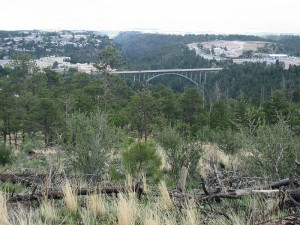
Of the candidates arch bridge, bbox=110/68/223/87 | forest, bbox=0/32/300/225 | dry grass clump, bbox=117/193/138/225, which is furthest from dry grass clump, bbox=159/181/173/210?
Result: arch bridge, bbox=110/68/223/87

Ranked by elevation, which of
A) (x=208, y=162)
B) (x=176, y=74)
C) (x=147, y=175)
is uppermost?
(x=208, y=162)

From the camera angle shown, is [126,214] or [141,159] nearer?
[126,214]

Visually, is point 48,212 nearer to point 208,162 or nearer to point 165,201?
point 165,201

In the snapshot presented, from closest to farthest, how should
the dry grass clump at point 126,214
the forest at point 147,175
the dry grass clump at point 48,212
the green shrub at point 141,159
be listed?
1. the dry grass clump at point 126,214
2. the forest at point 147,175
3. the dry grass clump at point 48,212
4. the green shrub at point 141,159

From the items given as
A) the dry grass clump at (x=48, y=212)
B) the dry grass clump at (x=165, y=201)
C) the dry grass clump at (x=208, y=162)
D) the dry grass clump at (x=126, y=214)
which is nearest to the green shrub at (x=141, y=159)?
the dry grass clump at (x=208, y=162)

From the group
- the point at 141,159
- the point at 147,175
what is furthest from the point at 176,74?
the point at 147,175

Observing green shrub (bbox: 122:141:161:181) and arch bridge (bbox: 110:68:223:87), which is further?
arch bridge (bbox: 110:68:223:87)

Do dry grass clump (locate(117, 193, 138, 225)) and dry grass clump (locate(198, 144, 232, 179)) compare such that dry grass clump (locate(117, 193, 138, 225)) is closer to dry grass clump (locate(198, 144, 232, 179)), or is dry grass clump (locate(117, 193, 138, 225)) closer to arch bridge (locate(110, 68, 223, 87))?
dry grass clump (locate(198, 144, 232, 179))

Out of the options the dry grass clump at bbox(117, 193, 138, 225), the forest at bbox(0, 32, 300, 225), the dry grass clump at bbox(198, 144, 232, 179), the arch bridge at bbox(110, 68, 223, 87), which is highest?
the dry grass clump at bbox(117, 193, 138, 225)

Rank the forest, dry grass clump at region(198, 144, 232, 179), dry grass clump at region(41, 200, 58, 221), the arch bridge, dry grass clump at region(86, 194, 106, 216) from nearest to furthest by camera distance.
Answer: the forest → dry grass clump at region(41, 200, 58, 221) → dry grass clump at region(86, 194, 106, 216) → dry grass clump at region(198, 144, 232, 179) → the arch bridge

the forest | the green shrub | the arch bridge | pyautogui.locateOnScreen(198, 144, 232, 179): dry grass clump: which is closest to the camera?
the forest

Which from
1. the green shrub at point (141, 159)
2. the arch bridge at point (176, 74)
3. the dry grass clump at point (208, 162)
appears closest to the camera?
the dry grass clump at point (208, 162)

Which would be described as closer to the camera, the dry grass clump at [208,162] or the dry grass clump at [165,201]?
the dry grass clump at [165,201]

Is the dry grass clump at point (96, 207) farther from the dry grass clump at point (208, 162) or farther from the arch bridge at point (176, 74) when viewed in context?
the arch bridge at point (176, 74)
